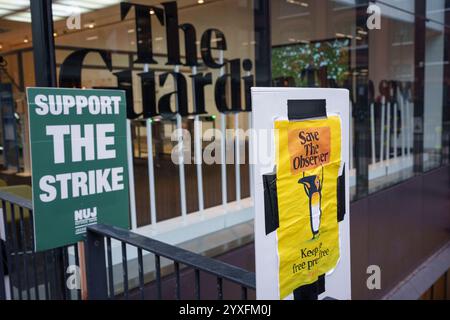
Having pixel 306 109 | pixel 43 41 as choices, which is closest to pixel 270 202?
pixel 306 109

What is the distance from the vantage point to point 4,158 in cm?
365

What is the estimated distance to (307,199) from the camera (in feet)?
4.26

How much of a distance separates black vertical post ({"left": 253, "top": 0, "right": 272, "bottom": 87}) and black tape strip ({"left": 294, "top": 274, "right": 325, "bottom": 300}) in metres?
3.10

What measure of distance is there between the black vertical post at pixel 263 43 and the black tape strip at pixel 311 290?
3.10 m

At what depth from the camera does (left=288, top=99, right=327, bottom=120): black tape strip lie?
123 cm

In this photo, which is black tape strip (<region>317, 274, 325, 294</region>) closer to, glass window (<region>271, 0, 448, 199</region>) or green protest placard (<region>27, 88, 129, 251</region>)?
green protest placard (<region>27, 88, 129, 251</region>)

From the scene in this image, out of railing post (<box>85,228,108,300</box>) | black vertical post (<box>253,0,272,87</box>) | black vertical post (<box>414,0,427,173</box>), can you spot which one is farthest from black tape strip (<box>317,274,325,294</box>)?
black vertical post (<box>414,0,427,173</box>)

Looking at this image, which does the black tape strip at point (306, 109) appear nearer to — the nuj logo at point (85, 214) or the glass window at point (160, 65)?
the nuj logo at point (85, 214)

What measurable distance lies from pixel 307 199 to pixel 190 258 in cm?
39

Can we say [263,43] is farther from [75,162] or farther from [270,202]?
[270,202]

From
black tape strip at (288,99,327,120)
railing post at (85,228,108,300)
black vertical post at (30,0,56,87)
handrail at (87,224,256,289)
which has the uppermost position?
black vertical post at (30,0,56,87)

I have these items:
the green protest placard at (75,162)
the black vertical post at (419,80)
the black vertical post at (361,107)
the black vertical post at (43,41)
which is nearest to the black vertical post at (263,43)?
the black vertical post at (361,107)

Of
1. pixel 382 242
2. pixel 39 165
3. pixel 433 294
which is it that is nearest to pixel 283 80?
pixel 382 242

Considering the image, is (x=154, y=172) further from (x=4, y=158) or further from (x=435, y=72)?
(x=435, y=72)
